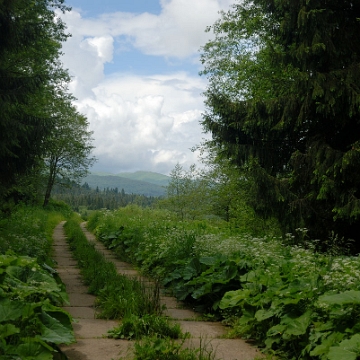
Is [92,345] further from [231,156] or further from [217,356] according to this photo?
[231,156]

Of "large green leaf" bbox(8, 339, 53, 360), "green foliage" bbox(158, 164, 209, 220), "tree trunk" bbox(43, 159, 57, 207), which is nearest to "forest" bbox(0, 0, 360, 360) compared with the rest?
"large green leaf" bbox(8, 339, 53, 360)

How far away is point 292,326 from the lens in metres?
3.95

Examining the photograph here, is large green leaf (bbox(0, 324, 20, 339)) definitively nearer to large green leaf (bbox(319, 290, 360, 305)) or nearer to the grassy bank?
the grassy bank

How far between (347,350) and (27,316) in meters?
2.46

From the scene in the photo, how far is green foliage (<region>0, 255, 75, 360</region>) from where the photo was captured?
3051 millimetres

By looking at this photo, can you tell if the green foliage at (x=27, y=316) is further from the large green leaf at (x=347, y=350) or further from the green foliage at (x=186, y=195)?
the green foliage at (x=186, y=195)

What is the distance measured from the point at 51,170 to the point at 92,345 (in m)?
34.8

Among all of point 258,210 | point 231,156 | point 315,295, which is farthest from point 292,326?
point 231,156

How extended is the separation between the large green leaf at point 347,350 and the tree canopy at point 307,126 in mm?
5178

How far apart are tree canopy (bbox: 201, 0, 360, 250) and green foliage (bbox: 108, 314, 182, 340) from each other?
4.84 meters

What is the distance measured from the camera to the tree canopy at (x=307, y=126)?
8.49m

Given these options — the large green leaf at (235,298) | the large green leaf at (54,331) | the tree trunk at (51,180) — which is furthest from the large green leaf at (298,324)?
the tree trunk at (51,180)

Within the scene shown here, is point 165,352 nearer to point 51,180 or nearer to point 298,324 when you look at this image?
point 298,324

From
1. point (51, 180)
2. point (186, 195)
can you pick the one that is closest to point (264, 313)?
point (186, 195)
